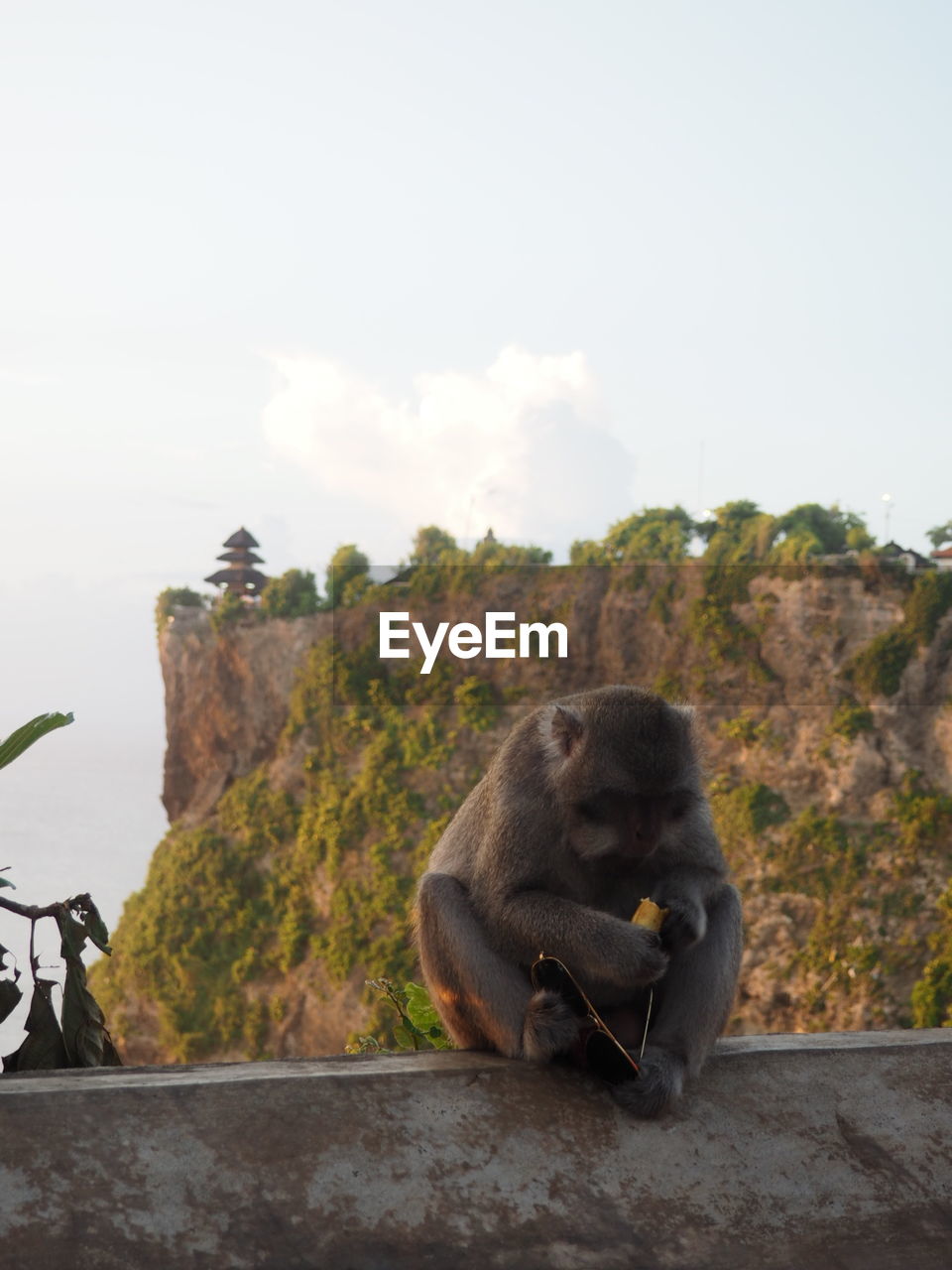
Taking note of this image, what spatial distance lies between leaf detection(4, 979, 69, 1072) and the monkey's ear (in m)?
1.47

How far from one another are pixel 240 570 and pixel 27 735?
121ft

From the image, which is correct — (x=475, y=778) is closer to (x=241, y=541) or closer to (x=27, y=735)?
(x=241, y=541)

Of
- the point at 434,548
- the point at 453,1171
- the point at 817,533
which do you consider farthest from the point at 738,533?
the point at 453,1171

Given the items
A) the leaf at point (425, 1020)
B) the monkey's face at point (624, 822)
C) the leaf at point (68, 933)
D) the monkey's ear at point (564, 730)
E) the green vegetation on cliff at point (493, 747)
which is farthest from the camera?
the green vegetation on cliff at point (493, 747)

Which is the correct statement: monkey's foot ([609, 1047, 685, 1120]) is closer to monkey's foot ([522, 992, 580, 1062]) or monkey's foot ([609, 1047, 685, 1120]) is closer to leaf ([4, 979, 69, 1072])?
monkey's foot ([522, 992, 580, 1062])

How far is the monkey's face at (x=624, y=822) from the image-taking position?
3336mm

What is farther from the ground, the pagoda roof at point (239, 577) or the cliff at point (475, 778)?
the pagoda roof at point (239, 577)

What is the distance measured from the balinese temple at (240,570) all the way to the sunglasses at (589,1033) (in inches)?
1444

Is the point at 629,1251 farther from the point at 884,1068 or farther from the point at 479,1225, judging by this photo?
the point at 884,1068

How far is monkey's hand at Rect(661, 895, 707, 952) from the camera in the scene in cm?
331

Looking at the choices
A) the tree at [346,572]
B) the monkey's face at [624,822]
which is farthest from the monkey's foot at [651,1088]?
the tree at [346,572]

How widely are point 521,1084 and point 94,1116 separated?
97 cm

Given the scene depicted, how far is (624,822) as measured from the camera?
3.36 metres

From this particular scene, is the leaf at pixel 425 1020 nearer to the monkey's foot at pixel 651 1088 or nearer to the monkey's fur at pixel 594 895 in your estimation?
the monkey's fur at pixel 594 895
